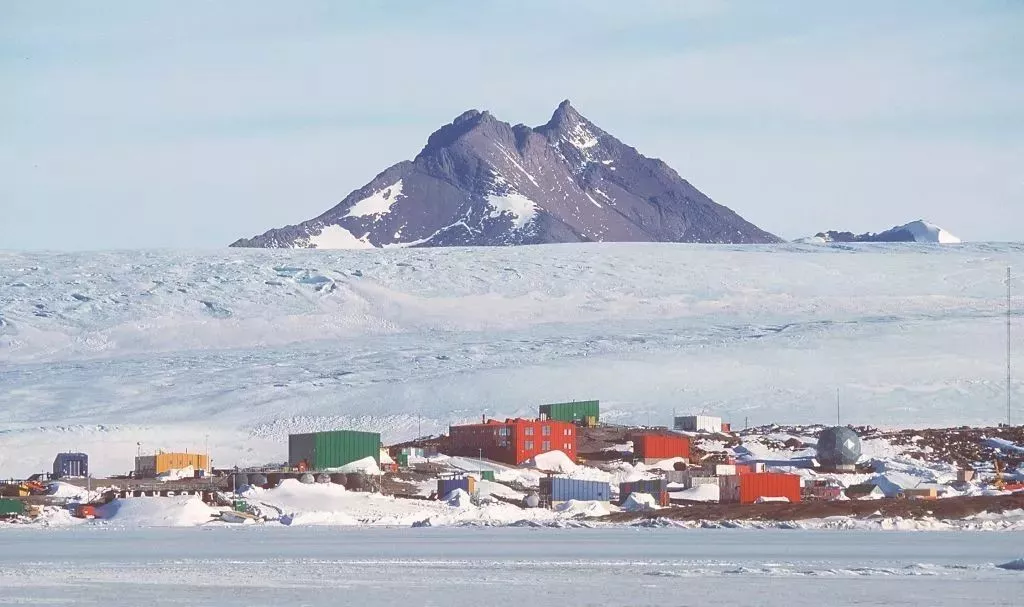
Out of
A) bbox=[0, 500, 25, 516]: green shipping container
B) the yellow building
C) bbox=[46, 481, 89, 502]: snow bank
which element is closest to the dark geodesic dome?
the yellow building

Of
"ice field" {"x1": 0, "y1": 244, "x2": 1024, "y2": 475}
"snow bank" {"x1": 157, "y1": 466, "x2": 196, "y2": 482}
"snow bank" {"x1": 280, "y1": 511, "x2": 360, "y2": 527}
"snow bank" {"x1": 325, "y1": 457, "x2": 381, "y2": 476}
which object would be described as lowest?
"snow bank" {"x1": 280, "y1": 511, "x2": 360, "y2": 527}

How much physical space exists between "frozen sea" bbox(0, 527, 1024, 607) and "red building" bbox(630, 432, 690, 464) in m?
20.2

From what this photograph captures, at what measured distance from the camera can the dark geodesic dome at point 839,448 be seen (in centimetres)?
5747

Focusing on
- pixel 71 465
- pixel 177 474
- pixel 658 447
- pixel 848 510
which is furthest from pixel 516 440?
pixel 848 510

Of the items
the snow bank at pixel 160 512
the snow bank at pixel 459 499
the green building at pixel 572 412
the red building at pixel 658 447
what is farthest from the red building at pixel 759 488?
the green building at pixel 572 412

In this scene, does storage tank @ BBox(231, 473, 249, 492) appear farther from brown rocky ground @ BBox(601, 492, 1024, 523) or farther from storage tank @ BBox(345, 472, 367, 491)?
brown rocky ground @ BBox(601, 492, 1024, 523)

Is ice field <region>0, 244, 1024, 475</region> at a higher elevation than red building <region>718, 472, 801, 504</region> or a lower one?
higher

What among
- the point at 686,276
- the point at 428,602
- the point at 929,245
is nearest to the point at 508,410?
the point at 686,276

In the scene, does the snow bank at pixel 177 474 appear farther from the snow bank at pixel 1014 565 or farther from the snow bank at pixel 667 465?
the snow bank at pixel 1014 565

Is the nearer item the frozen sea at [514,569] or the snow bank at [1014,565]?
the frozen sea at [514,569]

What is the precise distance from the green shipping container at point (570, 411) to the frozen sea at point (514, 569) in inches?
1090

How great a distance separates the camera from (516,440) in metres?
59.5

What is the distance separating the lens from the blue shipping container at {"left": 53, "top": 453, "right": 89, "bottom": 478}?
2256 inches

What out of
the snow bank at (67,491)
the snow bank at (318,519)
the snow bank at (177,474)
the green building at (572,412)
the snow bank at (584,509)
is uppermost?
the green building at (572,412)
